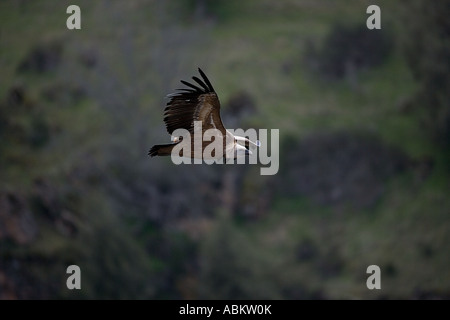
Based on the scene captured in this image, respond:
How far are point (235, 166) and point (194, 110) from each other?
28878 mm

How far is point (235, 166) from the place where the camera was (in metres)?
48.3

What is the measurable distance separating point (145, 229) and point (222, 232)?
582 cm

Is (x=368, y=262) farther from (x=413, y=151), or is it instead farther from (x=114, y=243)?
(x=114, y=243)

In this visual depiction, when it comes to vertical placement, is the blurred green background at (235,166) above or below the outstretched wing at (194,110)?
above

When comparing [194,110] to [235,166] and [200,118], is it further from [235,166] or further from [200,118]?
[235,166]

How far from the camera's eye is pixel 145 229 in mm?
49875

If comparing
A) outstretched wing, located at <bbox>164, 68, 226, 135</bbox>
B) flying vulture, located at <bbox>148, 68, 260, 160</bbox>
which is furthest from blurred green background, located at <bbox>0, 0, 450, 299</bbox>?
outstretched wing, located at <bbox>164, 68, 226, 135</bbox>

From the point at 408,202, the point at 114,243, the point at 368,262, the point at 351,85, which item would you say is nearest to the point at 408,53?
the point at 351,85

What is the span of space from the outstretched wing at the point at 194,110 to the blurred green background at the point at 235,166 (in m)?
26.5

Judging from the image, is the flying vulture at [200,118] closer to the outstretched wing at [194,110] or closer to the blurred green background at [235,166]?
the outstretched wing at [194,110]

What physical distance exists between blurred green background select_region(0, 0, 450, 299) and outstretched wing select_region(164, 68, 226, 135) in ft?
86.8

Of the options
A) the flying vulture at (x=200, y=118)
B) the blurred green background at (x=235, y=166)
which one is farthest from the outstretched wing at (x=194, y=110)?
the blurred green background at (x=235, y=166)

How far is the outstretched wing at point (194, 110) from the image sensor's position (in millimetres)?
19359

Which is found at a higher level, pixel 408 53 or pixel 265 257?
pixel 408 53
